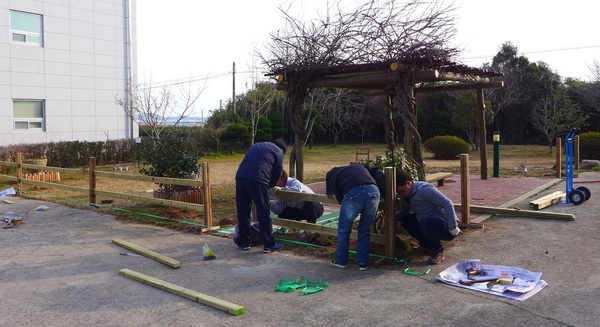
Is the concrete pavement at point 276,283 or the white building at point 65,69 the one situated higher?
the white building at point 65,69

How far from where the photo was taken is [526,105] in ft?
113

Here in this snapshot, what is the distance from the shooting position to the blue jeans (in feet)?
19.7

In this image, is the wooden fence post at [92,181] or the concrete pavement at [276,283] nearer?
the concrete pavement at [276,283]

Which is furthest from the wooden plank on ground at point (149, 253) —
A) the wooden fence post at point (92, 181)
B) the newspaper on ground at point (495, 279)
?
the wooden fence post at point (92, 181)

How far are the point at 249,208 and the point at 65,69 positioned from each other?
18748mm

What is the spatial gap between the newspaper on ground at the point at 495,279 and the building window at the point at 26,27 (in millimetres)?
20876

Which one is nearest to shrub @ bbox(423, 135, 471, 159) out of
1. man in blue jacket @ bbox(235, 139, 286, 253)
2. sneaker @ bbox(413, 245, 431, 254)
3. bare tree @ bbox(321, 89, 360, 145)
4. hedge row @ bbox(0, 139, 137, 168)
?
bare tree @ bbox(321, 89, 360, 145)

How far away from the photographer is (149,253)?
705 cm

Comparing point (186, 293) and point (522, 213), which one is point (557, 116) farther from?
point (186, 293)

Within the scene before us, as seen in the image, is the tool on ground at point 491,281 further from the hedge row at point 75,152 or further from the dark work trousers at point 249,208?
the hedge row at point 75,152

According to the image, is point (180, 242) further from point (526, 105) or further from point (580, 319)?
point (526, 105)

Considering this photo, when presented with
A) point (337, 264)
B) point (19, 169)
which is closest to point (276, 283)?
point (337, 264)

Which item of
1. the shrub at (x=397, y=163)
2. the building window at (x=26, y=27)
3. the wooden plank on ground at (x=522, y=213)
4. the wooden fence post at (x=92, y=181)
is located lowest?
the wooden plank on ground at (x=522, y=213)

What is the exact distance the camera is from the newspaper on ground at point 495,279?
507 centimetres
